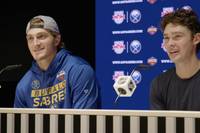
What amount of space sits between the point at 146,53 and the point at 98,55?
387mm

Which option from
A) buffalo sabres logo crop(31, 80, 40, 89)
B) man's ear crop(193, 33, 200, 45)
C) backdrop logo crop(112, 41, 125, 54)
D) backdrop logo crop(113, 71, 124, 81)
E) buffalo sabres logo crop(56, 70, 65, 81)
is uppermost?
man's ear crop(193, 33, 200, 45)

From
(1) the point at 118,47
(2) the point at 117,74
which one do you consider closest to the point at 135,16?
(1) the point at 118,47

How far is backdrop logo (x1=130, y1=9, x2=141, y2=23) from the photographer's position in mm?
3576

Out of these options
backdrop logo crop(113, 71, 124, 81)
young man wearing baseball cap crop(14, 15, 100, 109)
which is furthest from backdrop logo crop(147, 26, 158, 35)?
young man wearing baseball cap crop(14, 15, 100, 109)

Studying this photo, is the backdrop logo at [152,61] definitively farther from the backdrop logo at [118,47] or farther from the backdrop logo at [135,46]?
the backdrop logo at [118,47]

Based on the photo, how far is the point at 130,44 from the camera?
11.9 ft

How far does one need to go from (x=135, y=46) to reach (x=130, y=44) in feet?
0.16

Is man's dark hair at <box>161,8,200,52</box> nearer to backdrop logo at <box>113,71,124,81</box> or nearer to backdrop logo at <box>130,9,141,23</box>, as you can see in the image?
backdrop logo at <box>130,9,141,23</box>

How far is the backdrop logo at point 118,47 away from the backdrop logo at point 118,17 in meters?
0.15

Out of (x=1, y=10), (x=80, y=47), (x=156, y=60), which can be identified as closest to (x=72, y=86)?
(x=156, y=60)

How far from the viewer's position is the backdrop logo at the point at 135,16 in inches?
141

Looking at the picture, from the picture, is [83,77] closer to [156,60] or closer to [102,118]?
[156,60]

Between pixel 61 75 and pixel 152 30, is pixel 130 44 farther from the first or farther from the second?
pixel 61 75

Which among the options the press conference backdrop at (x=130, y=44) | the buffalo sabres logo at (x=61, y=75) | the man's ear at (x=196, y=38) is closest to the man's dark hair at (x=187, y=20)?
the man's ear at (x=196, y=38)
